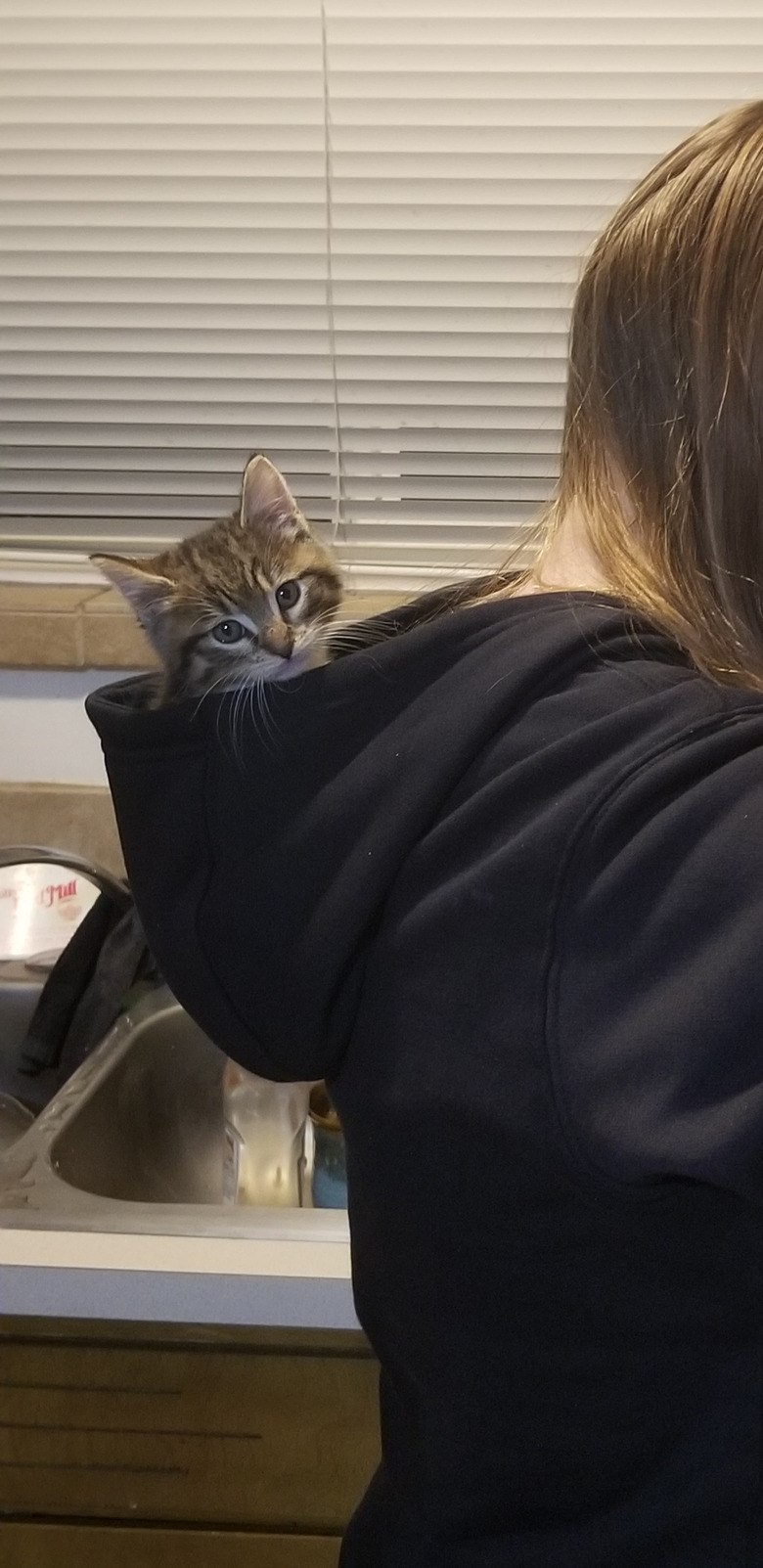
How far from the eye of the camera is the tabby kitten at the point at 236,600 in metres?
1.04

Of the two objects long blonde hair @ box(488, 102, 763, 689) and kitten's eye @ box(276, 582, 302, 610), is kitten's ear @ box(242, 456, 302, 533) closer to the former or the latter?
kitten's eye @ box(276, 582, 302, 610)

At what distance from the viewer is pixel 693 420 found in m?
0.67

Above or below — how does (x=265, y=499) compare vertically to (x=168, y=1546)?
above

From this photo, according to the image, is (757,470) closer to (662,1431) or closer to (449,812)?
(449,812)

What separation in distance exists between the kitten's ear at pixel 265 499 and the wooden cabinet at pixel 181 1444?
70 cm

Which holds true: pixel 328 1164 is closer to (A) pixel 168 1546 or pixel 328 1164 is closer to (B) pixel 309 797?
(A) pixel 168 1546

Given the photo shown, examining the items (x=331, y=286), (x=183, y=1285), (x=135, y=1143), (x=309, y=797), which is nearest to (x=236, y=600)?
(x=309, y=797)

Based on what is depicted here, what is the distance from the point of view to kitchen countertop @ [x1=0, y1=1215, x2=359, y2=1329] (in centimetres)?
101

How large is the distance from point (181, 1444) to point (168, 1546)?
115mm

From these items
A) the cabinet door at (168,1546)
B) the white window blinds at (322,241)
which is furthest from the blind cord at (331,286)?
the cabinet door at (168,1546)

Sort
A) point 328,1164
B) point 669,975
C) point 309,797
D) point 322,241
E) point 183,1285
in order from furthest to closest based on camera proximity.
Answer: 1. point 322,241
2. point 328,1164
3. point 183,1285
4. point 309,797
5. point 669,975

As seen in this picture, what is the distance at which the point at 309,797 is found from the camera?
635 mm

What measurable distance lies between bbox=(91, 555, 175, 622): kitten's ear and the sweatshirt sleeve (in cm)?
59

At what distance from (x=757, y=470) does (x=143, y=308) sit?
1.30 m
